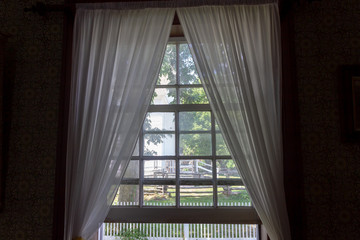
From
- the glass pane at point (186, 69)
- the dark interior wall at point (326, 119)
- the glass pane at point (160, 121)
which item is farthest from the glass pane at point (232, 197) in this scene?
the glass pane at point (186, 69)

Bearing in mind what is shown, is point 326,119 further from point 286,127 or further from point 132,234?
point 132,234

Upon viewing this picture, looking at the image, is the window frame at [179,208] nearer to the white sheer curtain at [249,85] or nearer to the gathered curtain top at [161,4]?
the white sheer curtain at [249,85]

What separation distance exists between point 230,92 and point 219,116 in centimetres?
18

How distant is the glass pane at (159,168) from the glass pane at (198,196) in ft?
0.56

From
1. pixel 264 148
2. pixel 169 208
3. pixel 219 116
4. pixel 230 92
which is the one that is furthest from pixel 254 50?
pixel 169 208

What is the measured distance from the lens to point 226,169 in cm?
179

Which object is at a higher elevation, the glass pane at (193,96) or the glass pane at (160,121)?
the glass pane at (193,96)

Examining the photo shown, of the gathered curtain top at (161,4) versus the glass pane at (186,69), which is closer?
the gathered curtain top at (161,4)

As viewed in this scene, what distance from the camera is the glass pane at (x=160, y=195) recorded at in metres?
1.81

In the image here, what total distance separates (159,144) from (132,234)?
70 centimetres

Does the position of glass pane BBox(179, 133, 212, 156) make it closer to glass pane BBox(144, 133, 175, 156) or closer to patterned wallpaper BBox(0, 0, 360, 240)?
glass pane BBox(144, 133, 175, 156)

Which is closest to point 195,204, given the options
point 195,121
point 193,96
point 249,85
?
point 195,121

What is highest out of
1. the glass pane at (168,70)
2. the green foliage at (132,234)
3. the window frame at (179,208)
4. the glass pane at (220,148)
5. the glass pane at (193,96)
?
the glass pane at (168,70)

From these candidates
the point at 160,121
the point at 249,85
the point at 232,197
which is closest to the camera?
the point at 249,85
